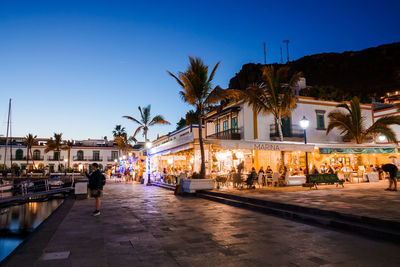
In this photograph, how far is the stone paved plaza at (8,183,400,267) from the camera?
12.9ft

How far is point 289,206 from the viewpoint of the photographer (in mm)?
7938

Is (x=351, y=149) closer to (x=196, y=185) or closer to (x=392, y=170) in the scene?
(x=392, y=170)

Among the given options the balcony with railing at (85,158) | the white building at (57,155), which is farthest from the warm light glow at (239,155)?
the balcony with railing at (85,158)

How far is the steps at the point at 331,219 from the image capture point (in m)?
5.21

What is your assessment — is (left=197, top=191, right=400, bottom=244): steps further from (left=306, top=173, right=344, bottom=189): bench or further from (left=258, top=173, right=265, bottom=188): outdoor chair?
(left=258, top=173, right=265, bottom=188): outdoor chair

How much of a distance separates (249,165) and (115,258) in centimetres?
1709

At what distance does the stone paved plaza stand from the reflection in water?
184cm

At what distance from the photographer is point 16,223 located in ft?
33.8

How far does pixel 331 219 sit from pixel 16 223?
10.8m

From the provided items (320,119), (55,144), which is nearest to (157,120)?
(320,119)

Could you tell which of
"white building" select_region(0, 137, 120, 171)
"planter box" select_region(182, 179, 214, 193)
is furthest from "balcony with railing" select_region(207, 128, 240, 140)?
"white building" select_region(0, 137, 120, 171)

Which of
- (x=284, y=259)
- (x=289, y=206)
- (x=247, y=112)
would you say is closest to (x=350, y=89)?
(x=247, y=112)

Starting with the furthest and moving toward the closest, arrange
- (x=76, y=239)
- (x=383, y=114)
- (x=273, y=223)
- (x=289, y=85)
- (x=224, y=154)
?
(x=383, y=114), (x=224, y=154), (x=289, y=85), (x=273, y=223), (x=76, y=239)

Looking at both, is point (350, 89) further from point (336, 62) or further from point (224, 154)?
point (224, 154)
